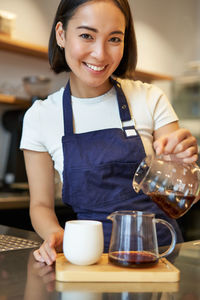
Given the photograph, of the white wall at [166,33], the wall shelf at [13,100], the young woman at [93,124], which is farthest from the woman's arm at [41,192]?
the white wall at [166,33]

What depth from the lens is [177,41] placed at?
16.6ft

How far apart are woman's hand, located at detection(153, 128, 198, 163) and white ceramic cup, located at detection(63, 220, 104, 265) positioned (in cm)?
26

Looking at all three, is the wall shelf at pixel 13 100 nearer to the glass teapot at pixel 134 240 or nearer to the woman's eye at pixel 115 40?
the woman's eye at pixel 115 40

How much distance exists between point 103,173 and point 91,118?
0.22 metres

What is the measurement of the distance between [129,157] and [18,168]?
194cm

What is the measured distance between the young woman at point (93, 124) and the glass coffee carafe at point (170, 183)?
0.37 meters

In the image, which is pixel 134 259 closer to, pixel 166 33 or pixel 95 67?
pixel 95 67

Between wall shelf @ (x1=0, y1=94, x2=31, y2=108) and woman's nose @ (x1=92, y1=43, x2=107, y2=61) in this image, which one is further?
wall shelf @ (x1=0, y1=94, x2=31, y2=108)

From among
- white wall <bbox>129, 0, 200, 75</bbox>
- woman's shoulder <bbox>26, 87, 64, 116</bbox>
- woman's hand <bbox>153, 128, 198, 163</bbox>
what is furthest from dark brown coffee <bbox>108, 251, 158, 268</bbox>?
white wall <bbox>129, 0, 200, 75</bbox>

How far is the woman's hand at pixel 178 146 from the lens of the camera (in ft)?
3.67

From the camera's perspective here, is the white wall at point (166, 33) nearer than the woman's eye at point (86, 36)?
No

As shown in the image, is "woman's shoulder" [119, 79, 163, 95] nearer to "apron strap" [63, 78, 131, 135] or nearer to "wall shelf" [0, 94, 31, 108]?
"apron strap" [63, 78, 131, 135]

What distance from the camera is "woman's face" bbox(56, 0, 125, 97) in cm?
140

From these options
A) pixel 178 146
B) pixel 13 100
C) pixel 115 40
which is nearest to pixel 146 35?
pixel 13 100
